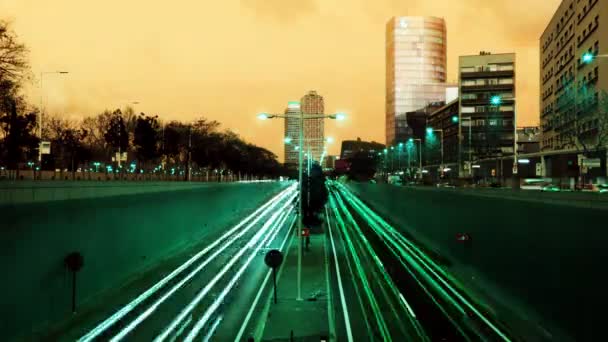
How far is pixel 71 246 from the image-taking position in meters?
23.0

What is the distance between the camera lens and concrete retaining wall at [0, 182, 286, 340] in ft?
60.5

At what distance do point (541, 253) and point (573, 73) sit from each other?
6638 centimetres

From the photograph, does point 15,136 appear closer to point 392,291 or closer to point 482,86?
point 392,291

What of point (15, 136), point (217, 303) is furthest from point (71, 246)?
point (15, 136)

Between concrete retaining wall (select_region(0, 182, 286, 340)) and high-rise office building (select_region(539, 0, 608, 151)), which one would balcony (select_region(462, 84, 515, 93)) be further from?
concrete retaining wall (select_region(0, 182, 286, 340))

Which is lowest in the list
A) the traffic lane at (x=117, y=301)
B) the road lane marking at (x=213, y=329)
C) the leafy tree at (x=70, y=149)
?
the traffic lane at (x=117, y=301)

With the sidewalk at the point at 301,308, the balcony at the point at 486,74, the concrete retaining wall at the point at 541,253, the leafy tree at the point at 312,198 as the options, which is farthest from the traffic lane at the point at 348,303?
the balcony at the point at 486,74

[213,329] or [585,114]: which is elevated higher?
[585,114]

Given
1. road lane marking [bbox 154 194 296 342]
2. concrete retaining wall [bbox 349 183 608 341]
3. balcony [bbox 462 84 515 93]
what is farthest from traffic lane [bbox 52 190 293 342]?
balcony [bbox 462 84 515 93]

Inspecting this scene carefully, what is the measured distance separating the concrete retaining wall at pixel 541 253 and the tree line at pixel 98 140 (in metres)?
22.3

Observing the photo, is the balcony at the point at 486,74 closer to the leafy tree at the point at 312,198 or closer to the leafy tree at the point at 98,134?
the leafy tree at the point at 98,134

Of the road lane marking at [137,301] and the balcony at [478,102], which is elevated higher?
the balcony at [478,102]

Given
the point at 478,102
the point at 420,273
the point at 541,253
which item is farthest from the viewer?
the point at 478,102

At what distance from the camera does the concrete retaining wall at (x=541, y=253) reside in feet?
51.2
